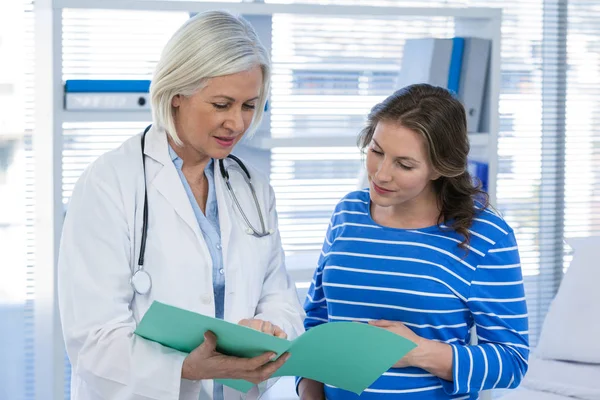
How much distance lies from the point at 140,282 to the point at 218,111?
13.8 inches

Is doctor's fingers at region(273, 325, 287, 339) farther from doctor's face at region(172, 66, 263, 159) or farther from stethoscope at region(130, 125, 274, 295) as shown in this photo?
doctor's face at region(172, 66, 263, 159)

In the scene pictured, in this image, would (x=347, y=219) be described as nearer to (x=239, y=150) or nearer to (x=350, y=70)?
(x=239, y=150)

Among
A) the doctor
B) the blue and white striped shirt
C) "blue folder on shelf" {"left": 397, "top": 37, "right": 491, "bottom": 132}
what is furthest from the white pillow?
the doctor

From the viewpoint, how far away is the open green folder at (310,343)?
1.32 metres

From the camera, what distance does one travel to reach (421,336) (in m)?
1.60

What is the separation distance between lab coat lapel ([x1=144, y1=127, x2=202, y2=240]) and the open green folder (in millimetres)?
244

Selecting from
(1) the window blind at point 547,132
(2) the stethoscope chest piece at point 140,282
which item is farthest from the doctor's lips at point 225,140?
(1) the window blind at point 547,132

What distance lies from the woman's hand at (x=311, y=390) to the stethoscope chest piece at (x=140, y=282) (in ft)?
1.47

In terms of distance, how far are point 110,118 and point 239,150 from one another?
48 cm

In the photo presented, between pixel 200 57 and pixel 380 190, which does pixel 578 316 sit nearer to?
pixel 380 190

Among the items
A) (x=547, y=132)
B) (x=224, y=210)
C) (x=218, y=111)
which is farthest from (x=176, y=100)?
(x=547, y=132)

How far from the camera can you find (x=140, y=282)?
1.50 m

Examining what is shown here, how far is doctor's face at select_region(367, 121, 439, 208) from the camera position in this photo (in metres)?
1.60

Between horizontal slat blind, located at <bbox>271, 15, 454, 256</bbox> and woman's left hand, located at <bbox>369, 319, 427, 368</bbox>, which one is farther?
horizontal slat blind, located at <bbox>271, 15, 454, 256</bbox>
